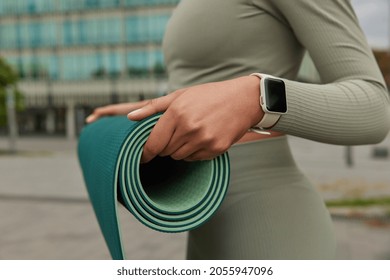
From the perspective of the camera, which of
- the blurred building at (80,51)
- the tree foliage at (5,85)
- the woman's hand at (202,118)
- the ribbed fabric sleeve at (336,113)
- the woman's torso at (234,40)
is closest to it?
the woman's hand at (202,118)

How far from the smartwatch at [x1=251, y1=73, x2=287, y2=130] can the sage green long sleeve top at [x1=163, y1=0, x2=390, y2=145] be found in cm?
2

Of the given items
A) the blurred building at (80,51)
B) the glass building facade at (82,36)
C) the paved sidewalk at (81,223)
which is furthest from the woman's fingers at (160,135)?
the glass building facade at (82,36)

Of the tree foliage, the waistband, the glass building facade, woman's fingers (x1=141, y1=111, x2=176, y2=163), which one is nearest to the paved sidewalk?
the waistband

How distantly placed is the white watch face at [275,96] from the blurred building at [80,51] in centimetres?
3345

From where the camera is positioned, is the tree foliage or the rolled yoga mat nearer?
the rolled yoga mat

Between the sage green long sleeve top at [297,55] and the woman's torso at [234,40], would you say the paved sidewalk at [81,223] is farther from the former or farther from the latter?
the woman's torso at [234,40]

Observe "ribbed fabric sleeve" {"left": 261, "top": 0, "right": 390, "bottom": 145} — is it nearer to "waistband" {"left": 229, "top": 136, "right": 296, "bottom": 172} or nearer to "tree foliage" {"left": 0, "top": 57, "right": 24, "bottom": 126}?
"waistband" {"left": 229, "top": 136, "right": 296, "bottom": 172}

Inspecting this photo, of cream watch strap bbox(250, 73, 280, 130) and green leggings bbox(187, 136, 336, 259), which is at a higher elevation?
cream watch strap bbox(250, 73, 280, 130)

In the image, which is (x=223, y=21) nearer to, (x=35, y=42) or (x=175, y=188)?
(x=175, y=188)

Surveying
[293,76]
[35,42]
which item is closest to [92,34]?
[35,42]

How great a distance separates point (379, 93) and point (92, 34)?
123ft

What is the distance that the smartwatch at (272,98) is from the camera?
901 millimetres

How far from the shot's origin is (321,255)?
1194 millimetres

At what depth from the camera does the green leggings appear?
3.84ft
